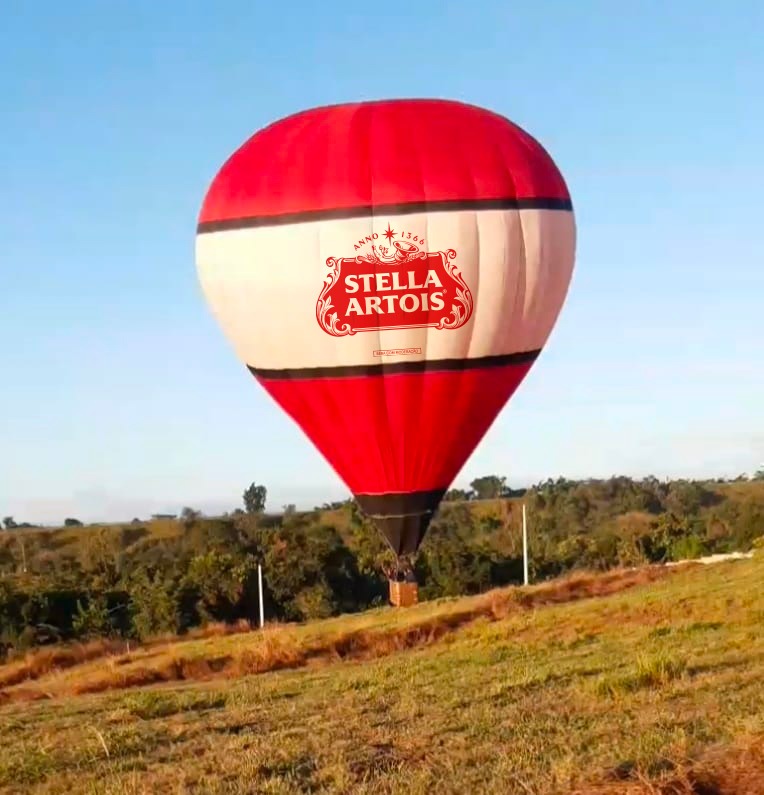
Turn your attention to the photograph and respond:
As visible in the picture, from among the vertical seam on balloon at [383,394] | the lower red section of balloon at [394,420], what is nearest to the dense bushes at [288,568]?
the lower red section of balloon at [394,420]

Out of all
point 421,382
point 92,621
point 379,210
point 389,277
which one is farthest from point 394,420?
point 92,621

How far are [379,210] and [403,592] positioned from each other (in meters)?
3.67

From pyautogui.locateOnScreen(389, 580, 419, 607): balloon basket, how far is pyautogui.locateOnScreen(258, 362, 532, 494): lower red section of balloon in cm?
99

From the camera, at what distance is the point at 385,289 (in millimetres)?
12906

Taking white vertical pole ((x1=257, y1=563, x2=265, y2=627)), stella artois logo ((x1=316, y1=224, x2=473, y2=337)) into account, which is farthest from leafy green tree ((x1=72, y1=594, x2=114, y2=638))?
stella artois logo ((x1=316, y1=224, x2=473, y2=337))

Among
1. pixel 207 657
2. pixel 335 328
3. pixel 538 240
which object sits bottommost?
pixel 207 657

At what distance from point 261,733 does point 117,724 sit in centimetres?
247

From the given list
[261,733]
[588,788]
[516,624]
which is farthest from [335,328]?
[516,624]

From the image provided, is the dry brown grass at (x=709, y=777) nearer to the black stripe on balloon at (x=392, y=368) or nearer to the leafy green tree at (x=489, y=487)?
the black stripe on balloon at (x=392, y=368)

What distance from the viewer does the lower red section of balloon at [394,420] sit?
13242 millimetres

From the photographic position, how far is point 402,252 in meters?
12.9

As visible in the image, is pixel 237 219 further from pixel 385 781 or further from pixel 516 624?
pixel 516 624

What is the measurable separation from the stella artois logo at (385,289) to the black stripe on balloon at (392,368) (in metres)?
0.37

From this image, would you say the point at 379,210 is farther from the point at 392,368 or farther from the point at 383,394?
the point at 383,394
